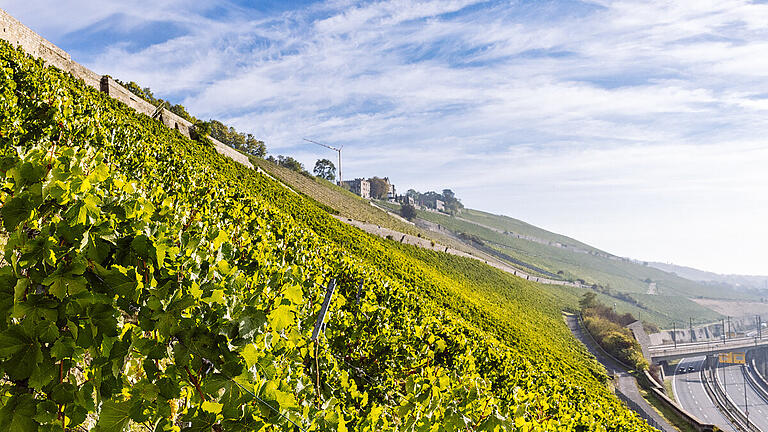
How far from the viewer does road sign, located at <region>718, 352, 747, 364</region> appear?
95.3 m

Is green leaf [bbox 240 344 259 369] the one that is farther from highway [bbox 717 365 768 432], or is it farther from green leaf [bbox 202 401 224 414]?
highway [bbox 717 365 768 432]

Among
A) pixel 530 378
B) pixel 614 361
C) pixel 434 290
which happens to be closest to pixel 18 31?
pixel 434 290

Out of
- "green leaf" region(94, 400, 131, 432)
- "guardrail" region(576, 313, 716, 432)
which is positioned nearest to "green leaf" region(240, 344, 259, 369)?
"green leaf" region(94, 400, 131, 432)

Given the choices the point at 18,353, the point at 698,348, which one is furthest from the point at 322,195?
the point at 698,348

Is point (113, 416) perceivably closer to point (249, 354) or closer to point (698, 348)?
point (249, 354)

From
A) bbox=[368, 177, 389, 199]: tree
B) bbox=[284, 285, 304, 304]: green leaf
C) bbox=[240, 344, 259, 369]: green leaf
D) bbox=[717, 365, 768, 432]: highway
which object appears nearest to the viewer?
bbox=[240, 344, 259, 369]: green leaf

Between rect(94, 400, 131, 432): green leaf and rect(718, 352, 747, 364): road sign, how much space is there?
127185mm

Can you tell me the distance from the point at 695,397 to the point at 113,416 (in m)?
97.6

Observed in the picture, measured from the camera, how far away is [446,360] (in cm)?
959

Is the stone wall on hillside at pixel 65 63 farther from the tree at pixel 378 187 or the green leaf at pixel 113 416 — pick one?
the tree at pixel 378 187

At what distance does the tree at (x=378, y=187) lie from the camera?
179250mm

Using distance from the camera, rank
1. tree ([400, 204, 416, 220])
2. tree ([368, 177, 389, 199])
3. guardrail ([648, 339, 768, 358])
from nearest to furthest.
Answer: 1. guardrail ([648, 339, 768, 358])
2. tree ([400, 204, 416, 220])
3. tree ([368, 177, 389, 199])

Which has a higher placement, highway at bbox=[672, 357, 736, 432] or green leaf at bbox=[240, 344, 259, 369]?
green leaf at bbox=[240, 344, 259, 369]

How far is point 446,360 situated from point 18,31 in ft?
84.1
